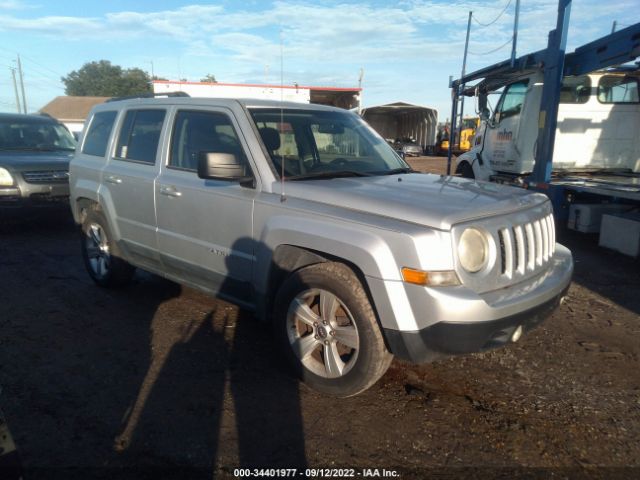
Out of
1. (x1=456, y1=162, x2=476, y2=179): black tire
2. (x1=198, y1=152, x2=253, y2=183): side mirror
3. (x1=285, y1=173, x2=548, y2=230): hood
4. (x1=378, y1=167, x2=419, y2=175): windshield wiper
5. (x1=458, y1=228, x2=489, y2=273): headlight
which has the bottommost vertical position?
(x1=456, y1=162, x2=476, y2=179): black tire

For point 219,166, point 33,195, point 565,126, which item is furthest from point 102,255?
point 565,126

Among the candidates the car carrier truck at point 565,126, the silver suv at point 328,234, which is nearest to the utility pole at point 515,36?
the car carrier truck at point 565,126

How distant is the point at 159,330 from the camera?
4.20 meters

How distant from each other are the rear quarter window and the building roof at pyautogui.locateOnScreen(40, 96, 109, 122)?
169 ft

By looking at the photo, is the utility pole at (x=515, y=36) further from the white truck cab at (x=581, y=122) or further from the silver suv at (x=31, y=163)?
the silver suv at (x=31, y=163)

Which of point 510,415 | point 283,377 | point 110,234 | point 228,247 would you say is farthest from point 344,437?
point 110,234

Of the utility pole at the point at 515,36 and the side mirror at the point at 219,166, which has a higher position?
the utility pole at the point at 515,36

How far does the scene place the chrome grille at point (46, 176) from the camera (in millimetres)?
7691

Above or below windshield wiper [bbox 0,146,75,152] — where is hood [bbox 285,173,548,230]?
above

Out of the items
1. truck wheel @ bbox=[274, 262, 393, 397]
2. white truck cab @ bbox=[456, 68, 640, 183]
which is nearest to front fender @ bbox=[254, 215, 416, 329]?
truck wheel @ bbox=[274, 262, 393, 397]

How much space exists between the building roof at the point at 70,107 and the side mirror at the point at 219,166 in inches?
2137

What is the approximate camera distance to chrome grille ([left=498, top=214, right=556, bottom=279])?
286 centimetres

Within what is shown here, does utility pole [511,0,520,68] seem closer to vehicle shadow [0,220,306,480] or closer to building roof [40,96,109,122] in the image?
vehicle shadow [0,220,306,480]

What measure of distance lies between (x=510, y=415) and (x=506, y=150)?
710 cm
